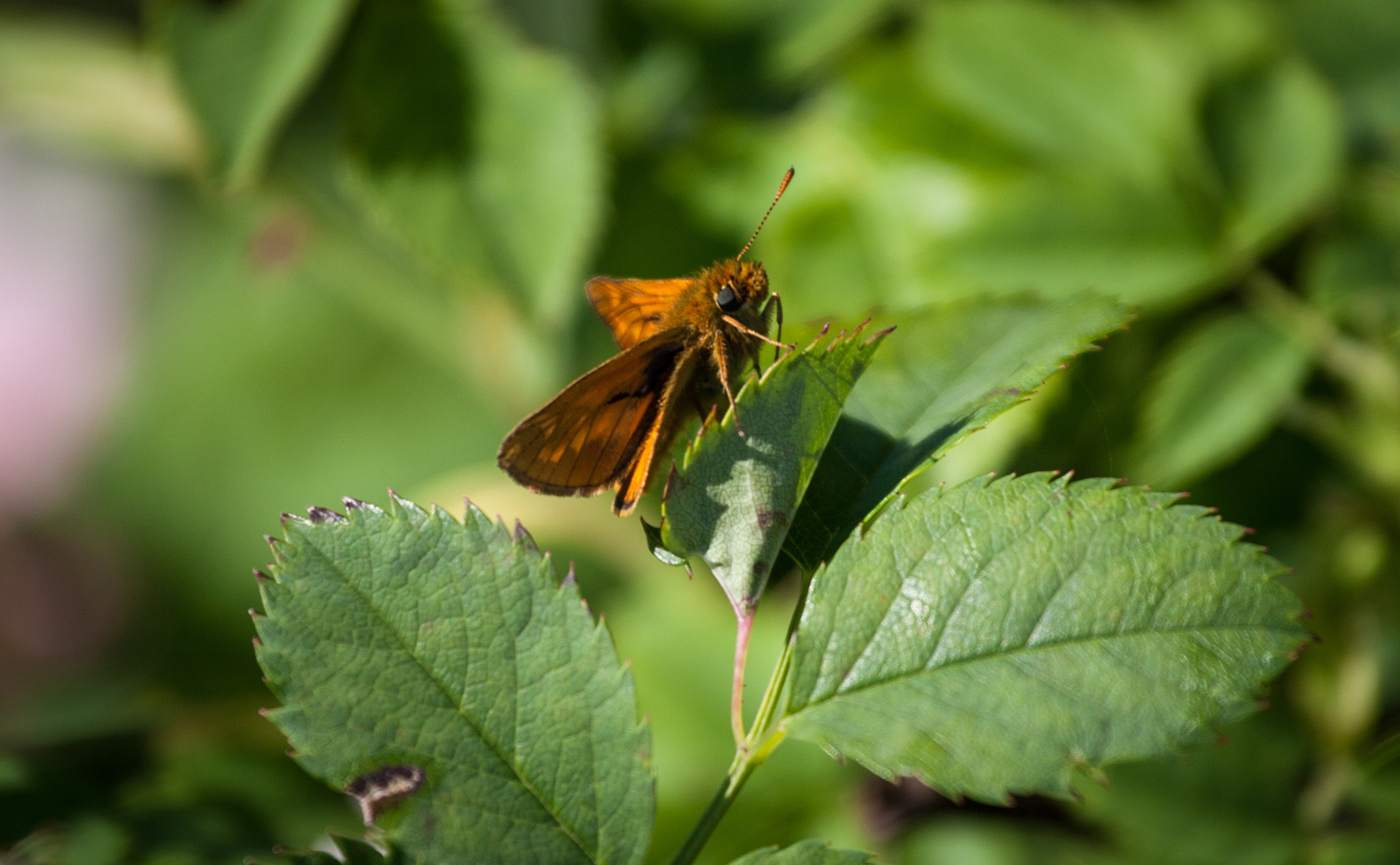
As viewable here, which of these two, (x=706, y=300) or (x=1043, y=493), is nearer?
(x=1043, y=493)

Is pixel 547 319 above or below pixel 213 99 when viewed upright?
below

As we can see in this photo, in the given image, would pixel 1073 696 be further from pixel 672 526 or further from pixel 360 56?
pixel 360 56

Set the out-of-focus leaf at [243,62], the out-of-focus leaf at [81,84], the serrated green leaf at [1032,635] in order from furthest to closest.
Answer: the out-of-focus leaf at [81,84] < the out-of-focus leaf at [243,62] < the serrated green leaf at [1032,635]

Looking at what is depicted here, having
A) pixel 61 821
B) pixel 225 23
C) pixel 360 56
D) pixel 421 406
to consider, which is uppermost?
pixel 225 23

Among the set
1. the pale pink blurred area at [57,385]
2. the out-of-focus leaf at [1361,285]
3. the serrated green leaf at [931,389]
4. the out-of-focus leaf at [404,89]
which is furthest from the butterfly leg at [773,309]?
the pale pink blurred area at [57,385]

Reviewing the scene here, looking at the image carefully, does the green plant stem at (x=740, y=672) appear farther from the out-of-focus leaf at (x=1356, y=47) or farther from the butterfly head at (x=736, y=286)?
the out-of-focus leaf at (x=1356, y=47)

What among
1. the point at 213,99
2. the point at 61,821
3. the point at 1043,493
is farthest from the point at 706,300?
the point at 61,821

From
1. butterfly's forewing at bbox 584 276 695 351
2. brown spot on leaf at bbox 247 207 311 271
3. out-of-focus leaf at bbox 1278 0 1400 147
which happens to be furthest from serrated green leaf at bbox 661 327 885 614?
brown spot on leaf at bbox 247 207 311 271
